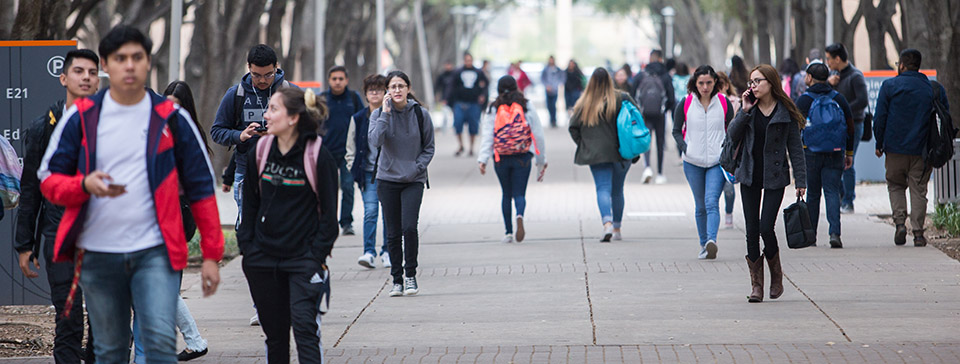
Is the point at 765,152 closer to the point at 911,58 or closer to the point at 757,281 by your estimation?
the point at 757,281

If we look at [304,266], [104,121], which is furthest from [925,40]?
[104,121]

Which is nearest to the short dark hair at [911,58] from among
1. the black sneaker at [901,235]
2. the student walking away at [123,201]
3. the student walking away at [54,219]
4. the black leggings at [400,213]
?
the black sneaker at [901,235]

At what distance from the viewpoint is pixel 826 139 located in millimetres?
10875

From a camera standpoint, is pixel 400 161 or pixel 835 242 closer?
pixel 400 161

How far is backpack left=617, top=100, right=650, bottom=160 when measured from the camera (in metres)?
11.5

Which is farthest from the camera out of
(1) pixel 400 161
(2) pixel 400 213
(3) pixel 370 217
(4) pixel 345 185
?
(4) pixel 345 185

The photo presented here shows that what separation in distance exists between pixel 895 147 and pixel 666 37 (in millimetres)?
50238

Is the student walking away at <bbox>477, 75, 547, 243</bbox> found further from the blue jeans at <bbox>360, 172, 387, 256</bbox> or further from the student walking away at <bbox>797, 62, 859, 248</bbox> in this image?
the student walking away at <bbox>797, 62, 859, 248</bbox>

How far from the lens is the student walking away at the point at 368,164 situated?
33.1 feet

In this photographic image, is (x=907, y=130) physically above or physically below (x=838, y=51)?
below

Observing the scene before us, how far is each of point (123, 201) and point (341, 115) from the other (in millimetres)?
7721

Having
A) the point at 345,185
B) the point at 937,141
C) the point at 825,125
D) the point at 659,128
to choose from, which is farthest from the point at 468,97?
the point at 937,141

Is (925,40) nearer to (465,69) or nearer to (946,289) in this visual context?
(946,289)

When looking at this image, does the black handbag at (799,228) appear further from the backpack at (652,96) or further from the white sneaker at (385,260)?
the backpack at (652,96)
